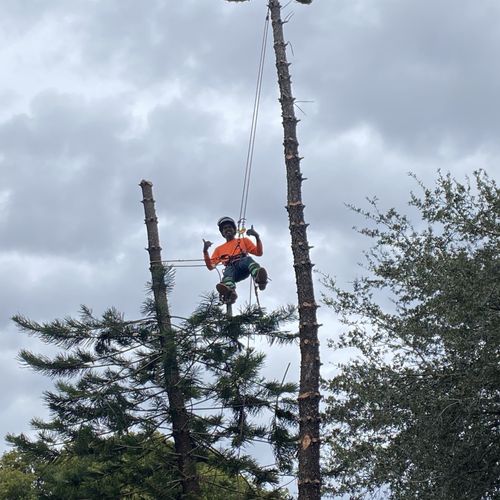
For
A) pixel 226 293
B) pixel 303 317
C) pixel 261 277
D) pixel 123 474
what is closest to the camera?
pixel 303 317

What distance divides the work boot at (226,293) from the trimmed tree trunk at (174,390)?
5.33 ft

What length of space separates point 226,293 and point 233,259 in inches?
24.6

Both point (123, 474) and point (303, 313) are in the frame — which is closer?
point (303, 313)

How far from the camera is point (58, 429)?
1797cm

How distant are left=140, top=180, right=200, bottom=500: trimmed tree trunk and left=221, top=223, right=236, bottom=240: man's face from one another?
2305 mm

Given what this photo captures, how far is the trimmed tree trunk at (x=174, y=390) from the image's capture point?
56.6ft

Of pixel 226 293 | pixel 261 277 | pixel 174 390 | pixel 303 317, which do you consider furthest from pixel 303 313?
pixel 174 390

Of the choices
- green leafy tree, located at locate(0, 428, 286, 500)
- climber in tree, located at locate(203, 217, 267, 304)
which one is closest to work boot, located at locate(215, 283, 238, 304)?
climber in tree, located at locate(203, 217, 267, 304)

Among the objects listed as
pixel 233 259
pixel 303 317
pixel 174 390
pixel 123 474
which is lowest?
pixel 123 474

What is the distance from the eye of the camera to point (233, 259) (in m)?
15.6

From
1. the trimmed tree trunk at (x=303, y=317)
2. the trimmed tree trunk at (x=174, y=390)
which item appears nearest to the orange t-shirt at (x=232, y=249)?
the trimmed tree trunk at (x=303, y=317)

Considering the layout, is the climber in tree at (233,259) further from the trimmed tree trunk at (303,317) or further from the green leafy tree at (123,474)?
the green leafy tree at (123,474)

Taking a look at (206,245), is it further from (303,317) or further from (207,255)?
(303,317)

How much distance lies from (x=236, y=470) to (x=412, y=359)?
3.91 meters
